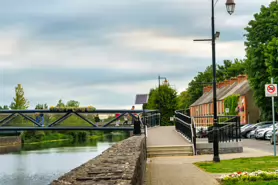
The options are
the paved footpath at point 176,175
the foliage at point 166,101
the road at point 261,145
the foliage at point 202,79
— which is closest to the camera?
the paved footpath at point 176,175

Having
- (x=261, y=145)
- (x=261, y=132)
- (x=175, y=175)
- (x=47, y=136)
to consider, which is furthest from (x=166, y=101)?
(x=175, y=175)

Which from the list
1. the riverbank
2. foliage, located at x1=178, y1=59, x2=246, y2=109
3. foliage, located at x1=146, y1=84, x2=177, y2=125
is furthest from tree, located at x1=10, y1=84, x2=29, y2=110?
foliage, located at x1=178, y1=59, x2=246, y2=109

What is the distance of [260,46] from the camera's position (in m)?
53.0

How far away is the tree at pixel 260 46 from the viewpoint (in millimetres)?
52781

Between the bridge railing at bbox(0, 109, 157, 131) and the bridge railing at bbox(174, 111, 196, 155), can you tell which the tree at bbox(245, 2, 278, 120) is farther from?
the bridge railing at bbox(174, 111, 196, 155)

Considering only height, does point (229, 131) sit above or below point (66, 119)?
below

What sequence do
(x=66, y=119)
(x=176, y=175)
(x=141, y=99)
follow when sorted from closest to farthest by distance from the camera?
(x=176, y=175), (x=141, y=99), (x=66, y=119)

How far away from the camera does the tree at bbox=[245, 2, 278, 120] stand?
173 ft

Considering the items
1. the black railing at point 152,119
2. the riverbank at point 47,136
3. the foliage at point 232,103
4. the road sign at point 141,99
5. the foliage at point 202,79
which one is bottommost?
the riverbank at point 47,136

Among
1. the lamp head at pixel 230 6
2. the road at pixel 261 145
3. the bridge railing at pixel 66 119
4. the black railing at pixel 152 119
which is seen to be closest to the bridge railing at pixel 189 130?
the road at pixel 261 145

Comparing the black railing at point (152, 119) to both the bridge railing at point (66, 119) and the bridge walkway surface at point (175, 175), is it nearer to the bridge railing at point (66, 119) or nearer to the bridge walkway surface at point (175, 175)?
the bridge railing at point (66, 119)

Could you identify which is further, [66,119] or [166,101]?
[166,101]

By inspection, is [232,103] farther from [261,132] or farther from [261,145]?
[261,145]

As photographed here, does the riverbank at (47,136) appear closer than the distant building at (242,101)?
No
